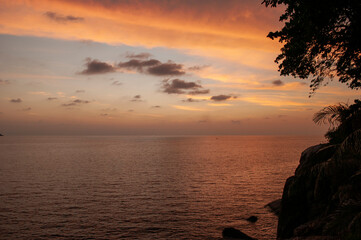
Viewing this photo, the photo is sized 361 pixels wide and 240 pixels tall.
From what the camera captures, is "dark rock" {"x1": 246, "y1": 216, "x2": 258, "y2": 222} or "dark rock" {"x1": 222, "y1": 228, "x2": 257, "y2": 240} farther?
"dark rock" {"x1": 246, "y1": 216, "x2": 258, "y2": 222}

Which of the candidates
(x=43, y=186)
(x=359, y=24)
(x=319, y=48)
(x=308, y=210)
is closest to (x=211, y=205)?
(x=308, y=210)

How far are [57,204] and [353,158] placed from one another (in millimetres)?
37737

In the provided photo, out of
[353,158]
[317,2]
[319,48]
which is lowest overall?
[353,158]

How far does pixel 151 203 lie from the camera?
39.7m

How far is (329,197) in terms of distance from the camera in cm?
1606

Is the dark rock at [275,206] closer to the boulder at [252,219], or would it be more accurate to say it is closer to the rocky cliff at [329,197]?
the boulder at [252,219]

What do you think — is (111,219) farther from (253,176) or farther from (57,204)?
(253,176)

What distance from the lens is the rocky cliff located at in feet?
31.7

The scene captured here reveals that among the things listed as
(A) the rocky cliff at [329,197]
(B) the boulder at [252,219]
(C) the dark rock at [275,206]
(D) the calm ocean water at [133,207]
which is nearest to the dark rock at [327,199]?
(A) the rocky cliff at [329,197]

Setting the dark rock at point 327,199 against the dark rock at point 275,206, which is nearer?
the dark rock at point 327,199

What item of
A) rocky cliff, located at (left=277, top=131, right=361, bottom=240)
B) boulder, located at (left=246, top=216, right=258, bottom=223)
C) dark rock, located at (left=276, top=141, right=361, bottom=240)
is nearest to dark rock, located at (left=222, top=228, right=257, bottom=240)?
dark rock, located at (left=276, top=141, right=361, bottom=240)

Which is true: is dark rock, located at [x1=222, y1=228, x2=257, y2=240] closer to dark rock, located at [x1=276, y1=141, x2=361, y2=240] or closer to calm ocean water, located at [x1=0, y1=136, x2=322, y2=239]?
calm ocean water, located at [x1=0, y1=136, x2=322, y2=239]

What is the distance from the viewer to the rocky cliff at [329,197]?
9.67 m

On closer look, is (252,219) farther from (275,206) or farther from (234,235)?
(234,235)
